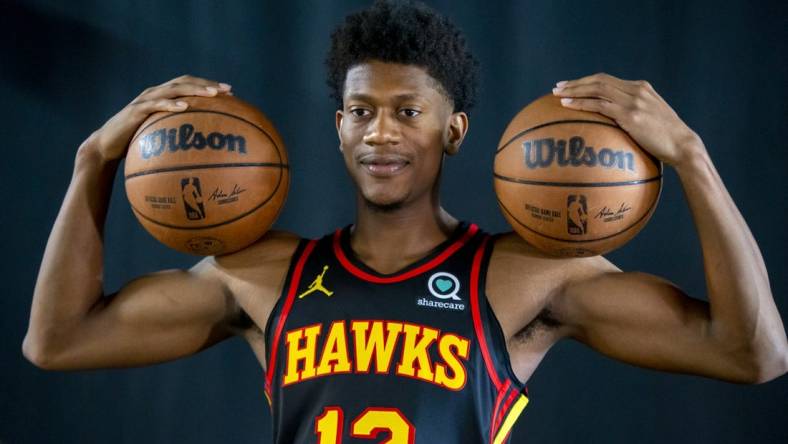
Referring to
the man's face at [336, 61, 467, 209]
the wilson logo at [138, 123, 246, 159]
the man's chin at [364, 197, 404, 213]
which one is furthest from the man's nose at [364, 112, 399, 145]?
the wilson logo at [138, 123, 246, 159]

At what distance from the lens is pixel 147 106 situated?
1312 millimetres

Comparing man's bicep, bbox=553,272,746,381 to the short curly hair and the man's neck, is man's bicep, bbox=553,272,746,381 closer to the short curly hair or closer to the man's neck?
the man's neck

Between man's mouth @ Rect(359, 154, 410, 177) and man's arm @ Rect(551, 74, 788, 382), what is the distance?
29cm

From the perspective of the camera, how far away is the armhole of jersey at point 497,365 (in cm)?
132

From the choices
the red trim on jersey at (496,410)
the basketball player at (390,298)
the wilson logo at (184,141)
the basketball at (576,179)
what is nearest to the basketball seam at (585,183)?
the basketball at (576,179)

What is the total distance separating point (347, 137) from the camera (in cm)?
138

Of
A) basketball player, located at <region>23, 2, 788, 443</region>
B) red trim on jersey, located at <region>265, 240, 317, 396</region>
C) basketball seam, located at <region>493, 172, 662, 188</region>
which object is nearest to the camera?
basketball seam, located at <region>493, 172, 662, 188</region>

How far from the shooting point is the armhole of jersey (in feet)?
4.33

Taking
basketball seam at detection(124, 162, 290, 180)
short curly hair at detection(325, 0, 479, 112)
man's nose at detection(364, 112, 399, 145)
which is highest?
short curly hair at detection(325, 0, 479, 112)

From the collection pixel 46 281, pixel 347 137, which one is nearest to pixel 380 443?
pixel 347 137

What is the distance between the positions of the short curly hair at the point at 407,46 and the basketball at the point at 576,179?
0.24 metres

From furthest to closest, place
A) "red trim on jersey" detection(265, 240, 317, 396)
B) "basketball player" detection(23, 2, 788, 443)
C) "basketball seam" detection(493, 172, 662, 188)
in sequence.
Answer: "red trim on jersey" detection(265, 240, 317, 396), "basketball player" detection(23, 2, 788, 443), "basketball seam" detection(493, 172, 662, 188)

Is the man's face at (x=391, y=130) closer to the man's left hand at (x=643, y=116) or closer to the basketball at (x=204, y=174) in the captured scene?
the basketball at (x=204, y=174)

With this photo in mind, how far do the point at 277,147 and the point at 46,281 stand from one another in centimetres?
45
